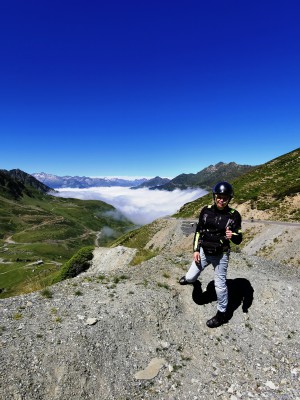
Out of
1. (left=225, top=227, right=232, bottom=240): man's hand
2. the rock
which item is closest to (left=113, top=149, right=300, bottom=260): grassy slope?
(left=225, top=227, right=232, bottom=240): man's hand

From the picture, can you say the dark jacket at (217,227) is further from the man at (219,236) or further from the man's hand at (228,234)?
the man's hand at (228,234)

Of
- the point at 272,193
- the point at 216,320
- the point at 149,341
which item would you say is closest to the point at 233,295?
the point at 216,320

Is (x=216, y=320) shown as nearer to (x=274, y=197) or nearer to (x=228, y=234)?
(x=228, y=234)

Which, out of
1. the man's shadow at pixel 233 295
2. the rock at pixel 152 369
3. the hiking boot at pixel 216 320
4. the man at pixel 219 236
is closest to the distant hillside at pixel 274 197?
the man's shadow at pixel 233 295

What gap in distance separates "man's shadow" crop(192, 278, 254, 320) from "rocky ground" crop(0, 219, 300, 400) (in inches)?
2.0

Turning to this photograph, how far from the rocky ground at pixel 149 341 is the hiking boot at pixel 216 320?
0.29 m

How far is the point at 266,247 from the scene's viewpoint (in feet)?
126

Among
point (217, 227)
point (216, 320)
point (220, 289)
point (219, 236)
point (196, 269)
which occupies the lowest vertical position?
point (216, 320)

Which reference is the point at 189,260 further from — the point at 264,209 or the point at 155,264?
the point at 264,209

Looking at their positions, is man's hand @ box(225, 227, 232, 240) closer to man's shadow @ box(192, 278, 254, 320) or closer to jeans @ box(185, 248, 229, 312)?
jeans @ box(185, 248, 229, 312)

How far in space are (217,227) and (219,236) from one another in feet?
1.26

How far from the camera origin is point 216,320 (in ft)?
40.3

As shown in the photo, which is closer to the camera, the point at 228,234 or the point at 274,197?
the point at 228,234

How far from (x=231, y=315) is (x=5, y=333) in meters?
9.53
